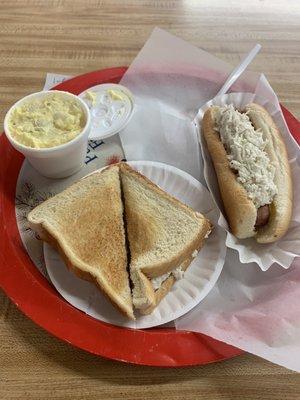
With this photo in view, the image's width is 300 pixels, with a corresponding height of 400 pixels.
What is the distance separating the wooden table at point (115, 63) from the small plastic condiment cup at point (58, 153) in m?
0.45

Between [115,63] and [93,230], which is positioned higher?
[115,63]

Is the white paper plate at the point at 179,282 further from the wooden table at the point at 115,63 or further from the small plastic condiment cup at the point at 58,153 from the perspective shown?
the small plastic condiment cup at the point at 58,153

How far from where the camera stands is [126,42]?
2.10m

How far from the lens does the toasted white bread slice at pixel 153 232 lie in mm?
1205

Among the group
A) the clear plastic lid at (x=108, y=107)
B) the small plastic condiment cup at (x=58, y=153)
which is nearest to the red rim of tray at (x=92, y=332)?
the small plastic condiment cup at (x=58, y=153)

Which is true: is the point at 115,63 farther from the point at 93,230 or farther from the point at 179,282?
the point at 179,282

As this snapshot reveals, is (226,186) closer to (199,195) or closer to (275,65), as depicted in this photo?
(199,195)

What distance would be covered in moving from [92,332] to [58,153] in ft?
1.94

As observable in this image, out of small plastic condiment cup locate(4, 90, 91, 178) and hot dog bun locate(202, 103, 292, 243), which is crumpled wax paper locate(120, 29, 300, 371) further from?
small plastic condiment cup locate(4, 90, 91, 178)

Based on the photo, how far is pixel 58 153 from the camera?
1356mm

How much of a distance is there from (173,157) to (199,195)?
0.22 meters

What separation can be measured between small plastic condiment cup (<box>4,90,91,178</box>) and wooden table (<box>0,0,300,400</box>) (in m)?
0.45

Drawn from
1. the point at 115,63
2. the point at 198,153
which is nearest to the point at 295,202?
the point at 198,153

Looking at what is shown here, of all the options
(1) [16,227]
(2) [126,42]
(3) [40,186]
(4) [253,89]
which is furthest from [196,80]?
(1) [16,227]
